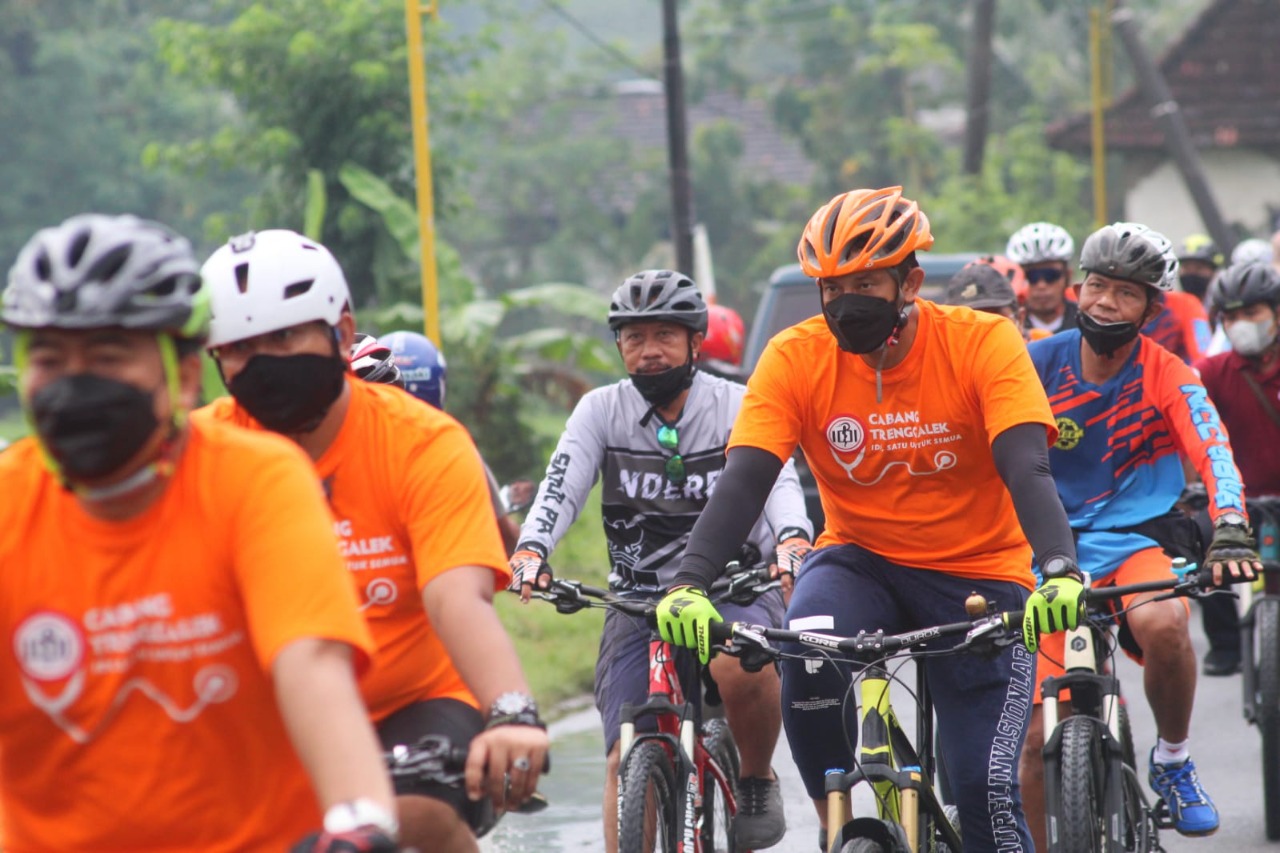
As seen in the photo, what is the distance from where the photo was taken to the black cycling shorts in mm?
3777

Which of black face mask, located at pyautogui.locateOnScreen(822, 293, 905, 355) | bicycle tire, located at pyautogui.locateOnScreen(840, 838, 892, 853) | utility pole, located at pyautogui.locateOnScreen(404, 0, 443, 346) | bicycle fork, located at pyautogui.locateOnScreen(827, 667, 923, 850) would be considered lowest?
bicycle tire, located at pyautogui.locateOnScreen(840, 838, 892, 853)

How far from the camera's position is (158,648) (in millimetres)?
2922

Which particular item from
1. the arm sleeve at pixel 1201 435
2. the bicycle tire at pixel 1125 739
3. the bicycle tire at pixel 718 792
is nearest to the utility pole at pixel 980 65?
the arm sleeve at pixel 1201 435

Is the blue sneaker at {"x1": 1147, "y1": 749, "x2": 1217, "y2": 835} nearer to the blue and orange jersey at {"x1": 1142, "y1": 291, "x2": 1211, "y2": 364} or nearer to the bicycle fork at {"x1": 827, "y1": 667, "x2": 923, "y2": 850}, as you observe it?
the bicycle fork at {"x1": 827, "y1": 667, "x2": 923, "y2": 850}

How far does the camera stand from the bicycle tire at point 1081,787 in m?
5.29

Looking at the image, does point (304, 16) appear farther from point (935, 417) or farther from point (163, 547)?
point (163, 547)

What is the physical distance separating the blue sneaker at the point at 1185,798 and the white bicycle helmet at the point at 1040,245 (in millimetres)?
4286

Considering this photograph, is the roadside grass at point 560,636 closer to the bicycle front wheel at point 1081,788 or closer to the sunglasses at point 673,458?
the sunglasses at point 673,458

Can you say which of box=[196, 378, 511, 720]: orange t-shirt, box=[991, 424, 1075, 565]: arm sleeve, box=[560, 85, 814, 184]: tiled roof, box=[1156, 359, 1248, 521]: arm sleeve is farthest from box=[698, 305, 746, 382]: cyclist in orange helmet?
box=[560, 85, 814, 184]: tiled roof

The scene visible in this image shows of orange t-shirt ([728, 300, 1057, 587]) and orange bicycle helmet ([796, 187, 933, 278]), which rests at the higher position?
orange bicycle helmet ([796, 187, 933, 278])

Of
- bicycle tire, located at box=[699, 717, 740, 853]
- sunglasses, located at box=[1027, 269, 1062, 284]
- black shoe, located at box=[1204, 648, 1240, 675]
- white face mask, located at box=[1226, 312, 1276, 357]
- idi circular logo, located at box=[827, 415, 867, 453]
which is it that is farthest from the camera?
black shoe, located at box=[1204, 648, 1240, 675]

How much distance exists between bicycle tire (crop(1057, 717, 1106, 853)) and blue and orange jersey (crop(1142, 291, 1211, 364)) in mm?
6070

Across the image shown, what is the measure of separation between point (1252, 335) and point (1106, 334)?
7.18 ft

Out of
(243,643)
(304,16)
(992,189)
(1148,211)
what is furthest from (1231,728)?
(1148,211)
